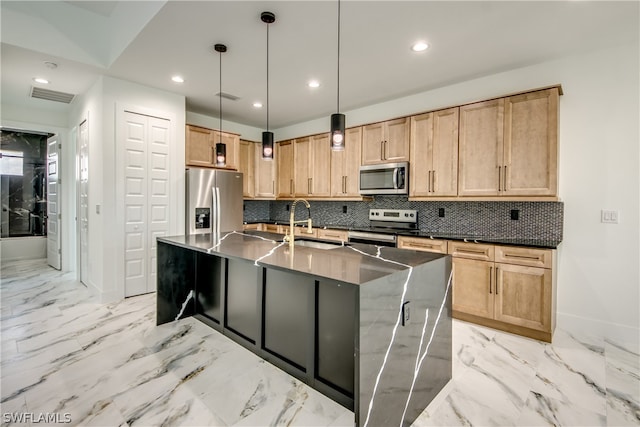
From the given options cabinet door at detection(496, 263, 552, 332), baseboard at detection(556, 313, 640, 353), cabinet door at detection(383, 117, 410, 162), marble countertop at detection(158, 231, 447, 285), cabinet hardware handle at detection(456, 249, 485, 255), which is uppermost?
cabinet door at detection(383, 117, 410, 162)

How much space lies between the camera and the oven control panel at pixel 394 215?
13.8ft

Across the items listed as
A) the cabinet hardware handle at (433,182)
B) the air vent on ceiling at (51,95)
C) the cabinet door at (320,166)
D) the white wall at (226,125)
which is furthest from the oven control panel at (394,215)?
the air vent on ceiling at (51,95)

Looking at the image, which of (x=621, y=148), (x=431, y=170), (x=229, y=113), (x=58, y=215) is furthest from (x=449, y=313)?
(x=58, y=215)

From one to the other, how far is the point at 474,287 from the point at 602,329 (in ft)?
3.86

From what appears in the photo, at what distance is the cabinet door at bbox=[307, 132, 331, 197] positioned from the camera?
493 centimetres

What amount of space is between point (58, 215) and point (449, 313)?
6.31 meters

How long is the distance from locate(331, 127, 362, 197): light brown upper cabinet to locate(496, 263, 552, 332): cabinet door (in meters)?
2.20

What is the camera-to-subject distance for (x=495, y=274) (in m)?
3.01

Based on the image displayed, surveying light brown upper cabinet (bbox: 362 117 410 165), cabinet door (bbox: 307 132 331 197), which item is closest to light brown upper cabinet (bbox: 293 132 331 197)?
cabinet door (bbox: 307 132 331 197)

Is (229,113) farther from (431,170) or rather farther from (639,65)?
(639,65)

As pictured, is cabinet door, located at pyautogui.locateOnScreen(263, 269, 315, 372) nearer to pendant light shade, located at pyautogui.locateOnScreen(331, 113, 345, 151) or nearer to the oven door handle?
pendant light shade, located at pyautogui.locateOnScreen(331, 113, 345, 151)

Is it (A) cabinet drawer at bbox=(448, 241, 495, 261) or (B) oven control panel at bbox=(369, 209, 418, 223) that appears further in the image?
(B) oven control panel at bbox=(369, 209, 418, 223)

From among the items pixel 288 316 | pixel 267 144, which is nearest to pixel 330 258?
pixel 288 316

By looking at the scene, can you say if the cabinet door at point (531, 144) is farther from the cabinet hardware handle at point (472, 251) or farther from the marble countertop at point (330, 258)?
the marble countertop at point (330, 258)
